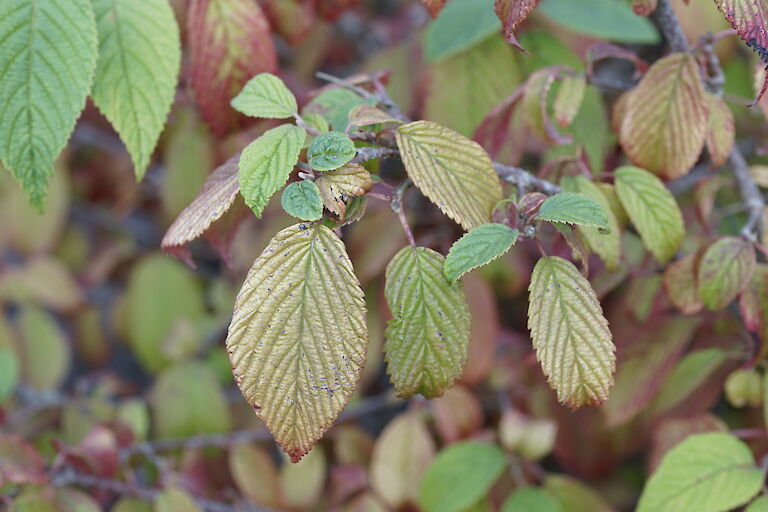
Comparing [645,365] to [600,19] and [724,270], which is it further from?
[600,19]

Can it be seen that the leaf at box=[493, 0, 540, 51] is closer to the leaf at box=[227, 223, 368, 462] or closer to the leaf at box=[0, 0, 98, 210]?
the leaf at box=[227, 223, 368, 462]

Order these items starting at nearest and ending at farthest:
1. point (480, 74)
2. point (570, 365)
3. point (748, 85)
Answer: point (570, 365) < point (480, 74) < point (748, 85)

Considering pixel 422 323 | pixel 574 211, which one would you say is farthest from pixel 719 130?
pixel 422 323

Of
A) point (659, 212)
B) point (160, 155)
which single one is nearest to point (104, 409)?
point (160, 155)

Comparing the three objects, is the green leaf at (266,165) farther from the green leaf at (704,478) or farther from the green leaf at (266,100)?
the green leaf at (704,478)

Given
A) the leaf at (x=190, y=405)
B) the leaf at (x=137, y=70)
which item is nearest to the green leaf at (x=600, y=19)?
the leaf at (x=137, y=70)

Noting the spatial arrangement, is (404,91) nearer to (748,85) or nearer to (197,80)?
(197,80)
